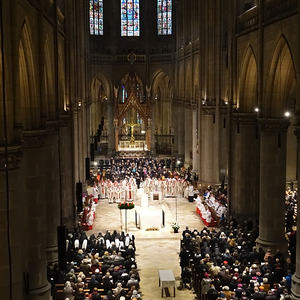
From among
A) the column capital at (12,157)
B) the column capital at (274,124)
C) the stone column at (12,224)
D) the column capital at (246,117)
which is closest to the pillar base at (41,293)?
the stone column at (12,224)

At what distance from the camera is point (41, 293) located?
1931cm

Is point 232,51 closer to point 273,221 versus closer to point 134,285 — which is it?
point 273,221

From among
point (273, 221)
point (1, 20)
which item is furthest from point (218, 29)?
point (1, 20)

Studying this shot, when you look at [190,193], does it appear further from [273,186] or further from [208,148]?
[273,186]

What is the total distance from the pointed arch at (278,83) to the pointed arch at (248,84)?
13.6ft

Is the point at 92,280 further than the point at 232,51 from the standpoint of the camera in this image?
No

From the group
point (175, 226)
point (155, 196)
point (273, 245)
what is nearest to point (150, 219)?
point (175, 226)

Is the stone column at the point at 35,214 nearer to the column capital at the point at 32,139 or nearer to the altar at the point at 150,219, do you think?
the column capital at the point at 32,139

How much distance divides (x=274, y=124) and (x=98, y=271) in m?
11.2

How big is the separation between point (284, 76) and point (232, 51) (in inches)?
270

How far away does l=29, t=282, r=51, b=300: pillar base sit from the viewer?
19094mm

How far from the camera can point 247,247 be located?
25953 millimetres

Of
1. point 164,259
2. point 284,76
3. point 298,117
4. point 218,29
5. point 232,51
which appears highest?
point 218,29

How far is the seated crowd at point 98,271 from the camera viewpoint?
20344 millimetres
